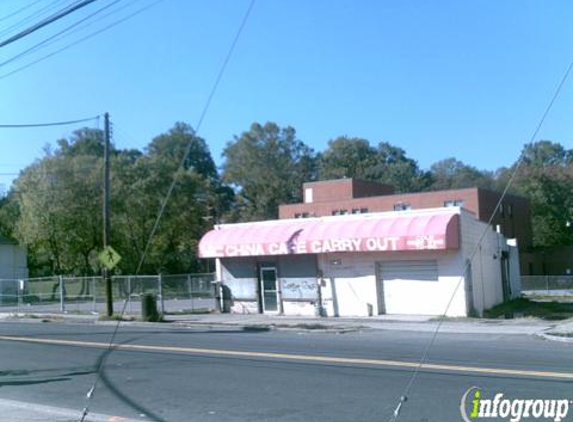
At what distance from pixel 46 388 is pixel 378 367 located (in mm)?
5767

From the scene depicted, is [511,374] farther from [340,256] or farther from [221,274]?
[221,274]

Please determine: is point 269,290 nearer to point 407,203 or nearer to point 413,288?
point 413,288

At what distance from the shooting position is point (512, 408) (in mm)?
8625

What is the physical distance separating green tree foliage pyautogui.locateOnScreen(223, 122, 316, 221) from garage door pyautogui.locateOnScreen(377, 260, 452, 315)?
184ft

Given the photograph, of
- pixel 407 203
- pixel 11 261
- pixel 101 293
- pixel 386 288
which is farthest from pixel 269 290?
pixel 407 203

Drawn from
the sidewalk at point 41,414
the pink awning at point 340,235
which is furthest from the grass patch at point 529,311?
the sidewalk at point 41,414

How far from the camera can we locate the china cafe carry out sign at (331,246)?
25.8 meters

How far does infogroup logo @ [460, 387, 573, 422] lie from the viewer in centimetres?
820

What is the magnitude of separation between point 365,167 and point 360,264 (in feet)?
256

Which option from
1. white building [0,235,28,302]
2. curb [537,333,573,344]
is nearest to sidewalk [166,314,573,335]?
curb [537,333,573,344]

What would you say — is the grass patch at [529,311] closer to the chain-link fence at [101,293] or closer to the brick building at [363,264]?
the brick building at [363,264]

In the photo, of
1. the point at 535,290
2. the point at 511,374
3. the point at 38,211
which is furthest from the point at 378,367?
the point at 38,211

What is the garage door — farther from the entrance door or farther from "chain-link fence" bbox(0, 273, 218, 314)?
"chain-link fence" bbox(0, 273, 218, 314)

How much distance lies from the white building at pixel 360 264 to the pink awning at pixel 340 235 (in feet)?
0.13
